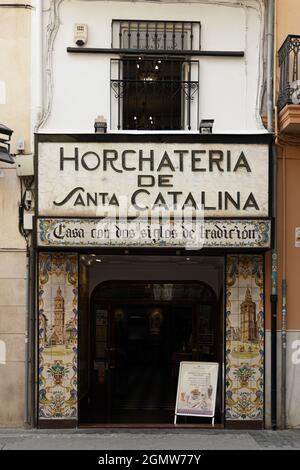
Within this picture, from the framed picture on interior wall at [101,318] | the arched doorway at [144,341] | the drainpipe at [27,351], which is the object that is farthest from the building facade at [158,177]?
the framed picture on interior wall at [101,318]

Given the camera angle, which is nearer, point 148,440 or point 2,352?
point 148,440

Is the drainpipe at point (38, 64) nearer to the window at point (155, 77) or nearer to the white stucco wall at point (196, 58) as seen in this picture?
the white stucco wall at point (196, 58)

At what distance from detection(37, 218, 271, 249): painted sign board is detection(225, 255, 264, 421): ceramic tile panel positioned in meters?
0.64

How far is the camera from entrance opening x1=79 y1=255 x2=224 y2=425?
11.2 meters

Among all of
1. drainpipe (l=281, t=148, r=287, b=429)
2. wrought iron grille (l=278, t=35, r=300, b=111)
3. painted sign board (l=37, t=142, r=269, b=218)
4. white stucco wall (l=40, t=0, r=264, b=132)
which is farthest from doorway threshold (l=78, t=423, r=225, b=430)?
wrought iron grille (l=278, t=35, r=300, b=111)

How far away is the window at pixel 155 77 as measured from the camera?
10422mm

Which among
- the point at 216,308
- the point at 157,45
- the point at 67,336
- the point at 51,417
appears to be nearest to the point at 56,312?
the point at 67,336

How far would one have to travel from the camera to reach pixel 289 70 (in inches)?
402

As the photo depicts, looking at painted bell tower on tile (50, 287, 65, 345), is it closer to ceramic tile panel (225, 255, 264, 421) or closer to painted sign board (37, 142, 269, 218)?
painted sign board (37, 142, 269, 218)

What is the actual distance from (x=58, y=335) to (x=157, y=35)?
5.13 metres

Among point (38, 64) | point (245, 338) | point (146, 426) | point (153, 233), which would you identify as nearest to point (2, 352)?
point (146, 426)

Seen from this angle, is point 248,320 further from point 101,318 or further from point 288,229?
point 101,318

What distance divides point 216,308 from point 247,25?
15.8ft

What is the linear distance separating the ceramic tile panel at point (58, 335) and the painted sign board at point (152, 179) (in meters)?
0.98
